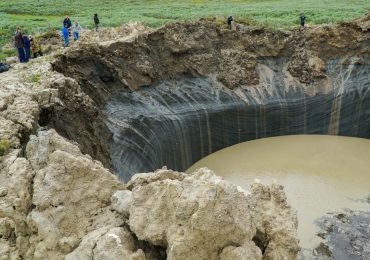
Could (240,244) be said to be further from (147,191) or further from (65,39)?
(65,39)

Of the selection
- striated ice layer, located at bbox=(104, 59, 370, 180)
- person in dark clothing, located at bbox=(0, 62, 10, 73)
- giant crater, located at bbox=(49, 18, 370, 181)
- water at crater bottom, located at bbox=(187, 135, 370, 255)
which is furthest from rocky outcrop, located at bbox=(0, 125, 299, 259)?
striated ice layer, located at bbox=(104, 59, 370, 180)

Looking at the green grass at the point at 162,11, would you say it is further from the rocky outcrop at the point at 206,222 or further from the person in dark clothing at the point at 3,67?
the rocky outcrop at the point at 206,222

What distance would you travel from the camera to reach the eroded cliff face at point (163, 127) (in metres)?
6.98

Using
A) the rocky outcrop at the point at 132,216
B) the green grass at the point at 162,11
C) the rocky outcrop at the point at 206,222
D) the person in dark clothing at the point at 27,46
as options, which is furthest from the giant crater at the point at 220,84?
the rocky outcrop at the point at 206,222

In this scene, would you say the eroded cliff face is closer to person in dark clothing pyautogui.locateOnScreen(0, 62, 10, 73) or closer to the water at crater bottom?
person in dark clothing pyautogui.locateOnScreen(0, 62, 10, 73)

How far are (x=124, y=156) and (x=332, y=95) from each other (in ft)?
47.1

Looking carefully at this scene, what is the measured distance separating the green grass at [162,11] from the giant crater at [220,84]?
808cm

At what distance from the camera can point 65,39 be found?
76.1 ft

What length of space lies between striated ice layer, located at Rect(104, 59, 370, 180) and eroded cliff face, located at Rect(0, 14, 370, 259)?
0.07 meters

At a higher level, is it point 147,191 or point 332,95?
point 147,191

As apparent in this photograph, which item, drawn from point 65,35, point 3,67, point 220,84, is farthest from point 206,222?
point 220,84

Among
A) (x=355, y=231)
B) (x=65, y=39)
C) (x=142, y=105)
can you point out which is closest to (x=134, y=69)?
(x=142, y=105)

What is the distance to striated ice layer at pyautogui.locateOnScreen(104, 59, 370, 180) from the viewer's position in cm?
2177

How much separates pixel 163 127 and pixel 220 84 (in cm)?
555
